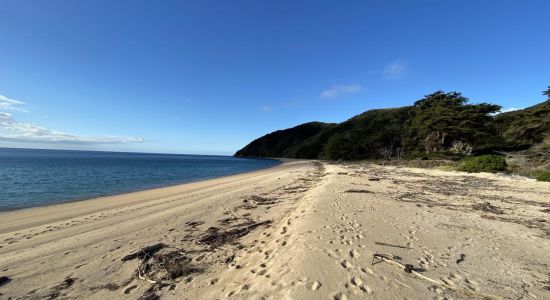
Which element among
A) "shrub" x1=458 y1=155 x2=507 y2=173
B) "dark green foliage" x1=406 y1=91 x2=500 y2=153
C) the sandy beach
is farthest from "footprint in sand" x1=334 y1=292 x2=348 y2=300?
"dark green foliage" x1=406 y1=91 x2=500 y2=153

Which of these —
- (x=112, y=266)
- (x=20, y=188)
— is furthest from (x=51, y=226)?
(x=20, y=188)

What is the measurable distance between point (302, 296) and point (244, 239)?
12.5 feet

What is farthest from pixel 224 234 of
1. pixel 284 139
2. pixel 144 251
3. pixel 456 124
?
pixel 284 139

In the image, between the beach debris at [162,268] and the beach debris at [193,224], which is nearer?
the beach debris at [162,268]

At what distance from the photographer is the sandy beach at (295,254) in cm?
434

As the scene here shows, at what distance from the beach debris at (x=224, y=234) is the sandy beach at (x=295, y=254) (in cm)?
4

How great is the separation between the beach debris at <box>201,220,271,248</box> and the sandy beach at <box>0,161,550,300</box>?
4cm

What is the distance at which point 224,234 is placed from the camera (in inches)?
308

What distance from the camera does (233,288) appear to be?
4.45m

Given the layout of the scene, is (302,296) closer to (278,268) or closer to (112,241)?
(278,268)

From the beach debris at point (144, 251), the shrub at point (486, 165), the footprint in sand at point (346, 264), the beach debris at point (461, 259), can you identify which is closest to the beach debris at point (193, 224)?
the beach debris at point (144, 251)

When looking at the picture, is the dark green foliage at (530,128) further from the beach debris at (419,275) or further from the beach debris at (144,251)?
the beach debris at (144,251)

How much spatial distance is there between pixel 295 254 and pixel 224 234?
123 inches

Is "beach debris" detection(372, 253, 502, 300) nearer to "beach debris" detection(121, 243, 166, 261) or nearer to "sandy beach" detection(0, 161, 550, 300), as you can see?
"sandy beach" detection(0, 161, 550, 300)
